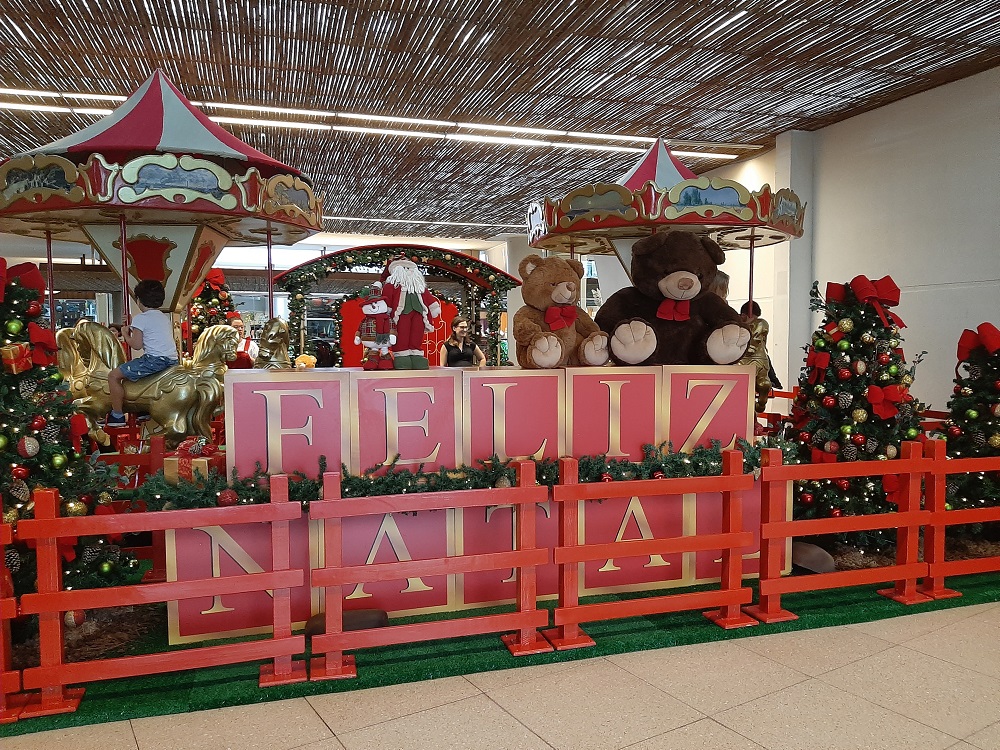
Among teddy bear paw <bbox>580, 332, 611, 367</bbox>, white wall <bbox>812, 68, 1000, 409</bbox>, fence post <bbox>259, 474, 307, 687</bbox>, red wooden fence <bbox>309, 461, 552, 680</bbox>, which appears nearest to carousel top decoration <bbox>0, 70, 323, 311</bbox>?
teddy bear paw <bbox>580, 332, 611, 367</bbox>

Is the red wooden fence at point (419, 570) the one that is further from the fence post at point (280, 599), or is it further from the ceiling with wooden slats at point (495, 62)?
the ceiling with wooden slats at point (495, 62)

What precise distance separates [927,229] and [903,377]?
14.0 ft

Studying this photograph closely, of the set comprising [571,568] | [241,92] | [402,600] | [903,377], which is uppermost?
[241,92]

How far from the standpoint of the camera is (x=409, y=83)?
7.57m

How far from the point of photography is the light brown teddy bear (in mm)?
4070

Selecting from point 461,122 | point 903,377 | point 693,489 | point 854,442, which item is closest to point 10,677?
point 693,489

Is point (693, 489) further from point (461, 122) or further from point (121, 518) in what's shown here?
point (461, 122)

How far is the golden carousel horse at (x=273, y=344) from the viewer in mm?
6098

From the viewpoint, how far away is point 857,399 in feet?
14.2

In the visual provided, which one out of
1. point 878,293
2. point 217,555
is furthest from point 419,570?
point 878,293

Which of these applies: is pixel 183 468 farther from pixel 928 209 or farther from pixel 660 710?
pixel 928 209

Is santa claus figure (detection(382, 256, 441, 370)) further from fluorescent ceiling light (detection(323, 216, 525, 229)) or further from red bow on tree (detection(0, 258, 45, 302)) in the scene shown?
fluorescent ceiling light (detection(323, 216, 525, 229))

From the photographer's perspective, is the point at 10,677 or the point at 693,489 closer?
the point at 10,677

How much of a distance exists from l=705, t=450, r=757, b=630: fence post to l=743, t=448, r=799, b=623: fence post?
0.32ft
